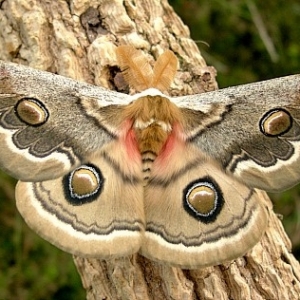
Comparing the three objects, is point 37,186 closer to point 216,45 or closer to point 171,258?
point 171,258

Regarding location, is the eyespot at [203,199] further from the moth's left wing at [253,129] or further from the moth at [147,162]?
the moth's left wing at [253,129]

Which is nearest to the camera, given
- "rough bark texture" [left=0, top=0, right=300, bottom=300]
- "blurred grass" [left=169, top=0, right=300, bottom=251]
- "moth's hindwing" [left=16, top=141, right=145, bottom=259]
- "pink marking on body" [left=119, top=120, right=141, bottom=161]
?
"moth's hindwing" [left=16, top=141, right=145, bottom=259]

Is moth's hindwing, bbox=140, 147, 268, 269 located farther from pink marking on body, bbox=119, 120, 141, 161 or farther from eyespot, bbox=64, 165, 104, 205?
eyespot, bbox=64, 165, 104, 205

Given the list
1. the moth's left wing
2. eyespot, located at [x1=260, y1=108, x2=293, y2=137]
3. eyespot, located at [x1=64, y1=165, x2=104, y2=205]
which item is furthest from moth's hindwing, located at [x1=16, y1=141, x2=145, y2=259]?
eyespot, located at [x1=260, y1=108, x2=293, y2=137]

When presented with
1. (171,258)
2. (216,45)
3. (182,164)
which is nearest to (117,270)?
(171,258)

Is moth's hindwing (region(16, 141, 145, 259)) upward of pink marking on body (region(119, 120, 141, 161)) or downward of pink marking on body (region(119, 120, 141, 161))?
downward

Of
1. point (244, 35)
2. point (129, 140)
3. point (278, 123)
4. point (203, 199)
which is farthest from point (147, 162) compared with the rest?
point (244, 35)

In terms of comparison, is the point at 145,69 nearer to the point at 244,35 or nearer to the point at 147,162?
the point at 147,162

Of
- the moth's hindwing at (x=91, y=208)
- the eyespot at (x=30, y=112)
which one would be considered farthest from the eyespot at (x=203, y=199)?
the eyespot at (x=30, y=112)
